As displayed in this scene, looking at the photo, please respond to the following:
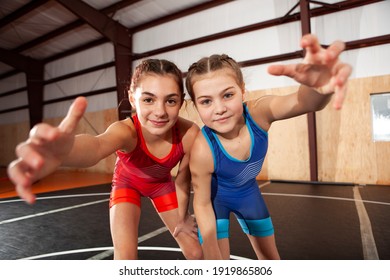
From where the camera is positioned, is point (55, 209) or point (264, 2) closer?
point (55, 209)

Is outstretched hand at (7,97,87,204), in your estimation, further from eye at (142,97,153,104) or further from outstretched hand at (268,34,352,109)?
outstretched hand at (268,34,352,109)

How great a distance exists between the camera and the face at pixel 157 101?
1.92m

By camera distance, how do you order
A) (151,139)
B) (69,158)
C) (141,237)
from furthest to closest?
(141,237), (151,139), (69,158)

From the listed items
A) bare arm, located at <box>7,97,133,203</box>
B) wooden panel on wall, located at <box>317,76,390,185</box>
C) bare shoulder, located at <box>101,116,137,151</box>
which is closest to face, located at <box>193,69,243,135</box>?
bare shoulder, located at <box>101,116,137,151</box>

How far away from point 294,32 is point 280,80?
120 cm

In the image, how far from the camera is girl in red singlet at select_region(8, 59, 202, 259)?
191 centimetres

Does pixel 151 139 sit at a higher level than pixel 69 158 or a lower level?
higher

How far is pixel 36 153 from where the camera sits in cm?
109

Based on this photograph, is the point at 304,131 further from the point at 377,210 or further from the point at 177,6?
the point at 177,6

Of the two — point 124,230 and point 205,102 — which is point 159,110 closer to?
point 205,102

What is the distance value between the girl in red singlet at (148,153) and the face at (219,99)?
220 mm

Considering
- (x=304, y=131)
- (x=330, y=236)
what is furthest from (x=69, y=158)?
(x=304, y=131)

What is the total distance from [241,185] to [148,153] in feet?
2.35

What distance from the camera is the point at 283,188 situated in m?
6.76
